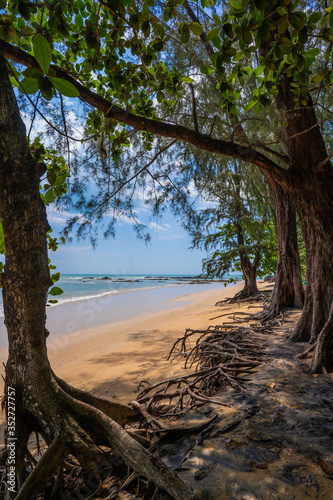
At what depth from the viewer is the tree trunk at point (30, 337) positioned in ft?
5.24

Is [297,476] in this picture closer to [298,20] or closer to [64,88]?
[64,88]

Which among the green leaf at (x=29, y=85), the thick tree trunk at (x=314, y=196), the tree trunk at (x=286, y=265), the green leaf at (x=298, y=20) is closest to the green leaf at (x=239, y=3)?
the green leaf at (x=298, y=20)

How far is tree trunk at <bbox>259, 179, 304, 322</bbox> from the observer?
5.78m

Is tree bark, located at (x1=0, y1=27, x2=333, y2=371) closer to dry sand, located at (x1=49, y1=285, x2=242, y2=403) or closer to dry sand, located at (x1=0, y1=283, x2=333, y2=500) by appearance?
dry sand, located at (x1=0, y1=283, x2=333, y2=500)

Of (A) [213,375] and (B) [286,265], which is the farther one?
(B) [286,265]

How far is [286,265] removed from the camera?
5816 millimetres

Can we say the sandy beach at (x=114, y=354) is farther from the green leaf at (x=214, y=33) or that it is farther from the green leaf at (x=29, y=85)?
the green leaf at (x=214, y=33)

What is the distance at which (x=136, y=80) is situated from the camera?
2.61m

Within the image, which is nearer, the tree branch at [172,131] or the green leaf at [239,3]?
the green leaf at [239,3]

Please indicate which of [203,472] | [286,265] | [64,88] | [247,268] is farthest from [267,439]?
[247,268]

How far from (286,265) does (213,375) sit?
3620mm

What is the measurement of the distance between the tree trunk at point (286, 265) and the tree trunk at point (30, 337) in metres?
4.68

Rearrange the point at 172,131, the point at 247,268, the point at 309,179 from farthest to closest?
the point at 247,268, the point at 309,179, the point at 172,131

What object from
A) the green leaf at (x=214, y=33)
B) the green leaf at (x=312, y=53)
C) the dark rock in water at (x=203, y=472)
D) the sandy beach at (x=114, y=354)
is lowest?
the sandy beach at (x=114, y=354)
